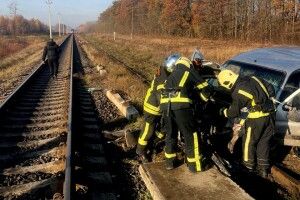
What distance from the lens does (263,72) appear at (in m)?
7.21

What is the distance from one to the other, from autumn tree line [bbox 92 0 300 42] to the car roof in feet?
102

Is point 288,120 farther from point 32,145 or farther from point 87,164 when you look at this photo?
point 32,145

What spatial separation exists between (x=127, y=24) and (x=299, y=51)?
8257 centimetres

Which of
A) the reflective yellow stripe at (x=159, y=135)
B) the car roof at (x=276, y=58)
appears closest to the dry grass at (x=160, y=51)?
the car roof at (x=276, y=58)

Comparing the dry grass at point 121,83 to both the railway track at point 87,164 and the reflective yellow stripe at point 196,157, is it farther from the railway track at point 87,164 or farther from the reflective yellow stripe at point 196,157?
the reflective yellow stripe at point 196,157

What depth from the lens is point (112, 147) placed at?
7.47m

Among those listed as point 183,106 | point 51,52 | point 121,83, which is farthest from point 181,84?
point 51,52

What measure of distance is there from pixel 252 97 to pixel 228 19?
163 feet

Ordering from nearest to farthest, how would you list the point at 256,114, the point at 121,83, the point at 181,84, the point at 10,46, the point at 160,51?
1. the point at 181,84
2. the point at 256,114
3. the point at 121,83
4. the point at 160,51
5. the point at 10,46

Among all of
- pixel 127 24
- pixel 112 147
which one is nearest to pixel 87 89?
pixel 112 147

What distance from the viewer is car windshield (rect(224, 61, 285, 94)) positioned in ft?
22.3

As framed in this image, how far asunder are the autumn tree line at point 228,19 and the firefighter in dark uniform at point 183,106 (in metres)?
34.0

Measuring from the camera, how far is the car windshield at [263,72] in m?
6.80

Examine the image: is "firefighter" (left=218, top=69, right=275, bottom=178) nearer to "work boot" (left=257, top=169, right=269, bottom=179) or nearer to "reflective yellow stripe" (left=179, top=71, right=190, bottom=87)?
"work boot" (left=257, top=169, right=269, bottom=179)
